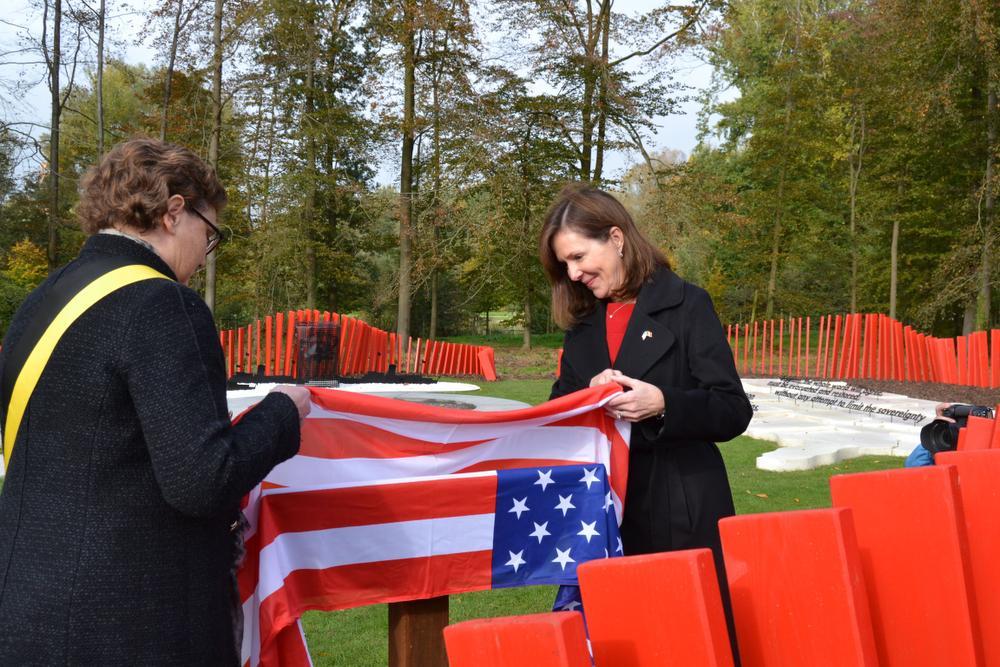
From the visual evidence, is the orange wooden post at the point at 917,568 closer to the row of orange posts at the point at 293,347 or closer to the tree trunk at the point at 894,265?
the row of orange posts at the point at 293,347

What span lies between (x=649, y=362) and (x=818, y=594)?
1462 millimetres

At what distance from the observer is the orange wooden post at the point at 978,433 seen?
2.54 metres

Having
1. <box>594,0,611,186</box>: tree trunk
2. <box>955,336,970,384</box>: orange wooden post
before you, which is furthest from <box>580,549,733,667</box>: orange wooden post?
<box>594,0,611,186</box>: tree trunk

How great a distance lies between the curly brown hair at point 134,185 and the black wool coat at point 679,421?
150cm

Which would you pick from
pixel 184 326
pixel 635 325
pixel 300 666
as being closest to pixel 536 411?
pixel 635 325

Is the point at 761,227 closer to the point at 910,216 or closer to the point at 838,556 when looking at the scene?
the point at 910,216

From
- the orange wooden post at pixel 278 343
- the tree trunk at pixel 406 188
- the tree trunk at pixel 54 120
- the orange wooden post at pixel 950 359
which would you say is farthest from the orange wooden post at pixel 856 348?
the tree trunk at pixel 54 120

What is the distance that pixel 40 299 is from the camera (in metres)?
1.80

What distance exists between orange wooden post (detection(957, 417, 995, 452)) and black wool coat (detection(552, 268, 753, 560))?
2.33 ft

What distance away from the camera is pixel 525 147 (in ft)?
98.6

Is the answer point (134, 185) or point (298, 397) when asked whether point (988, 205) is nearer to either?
point (298, 397)

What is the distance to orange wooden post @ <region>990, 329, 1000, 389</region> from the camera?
53.7ft

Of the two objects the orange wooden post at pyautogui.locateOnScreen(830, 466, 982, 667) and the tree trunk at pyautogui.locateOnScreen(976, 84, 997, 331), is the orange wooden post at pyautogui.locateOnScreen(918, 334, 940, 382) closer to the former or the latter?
the tree trunk at pyautogui.locateOnScreen(976, 84, 997, 331)

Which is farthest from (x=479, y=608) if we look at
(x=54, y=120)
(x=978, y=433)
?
(x=54, y=120)
